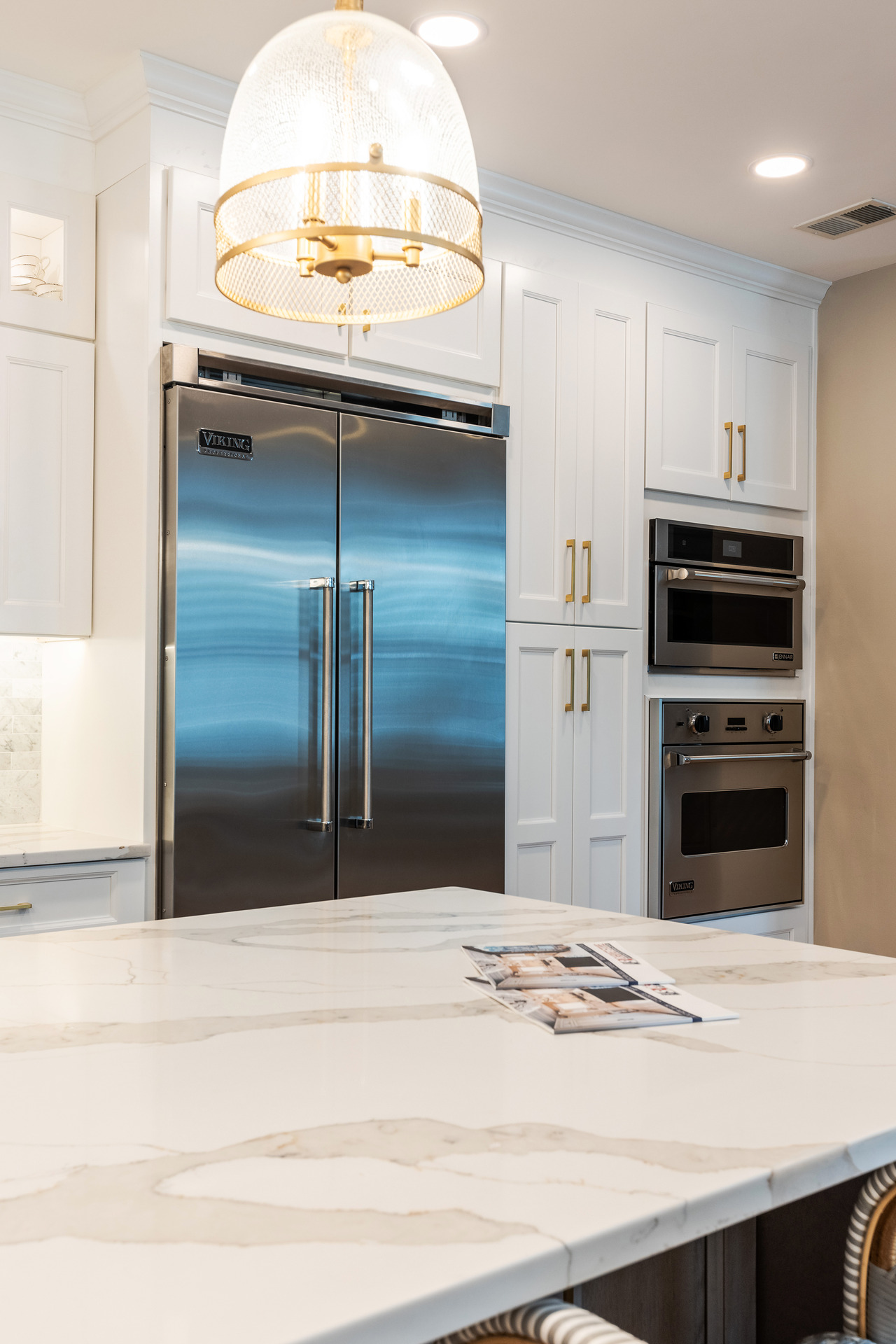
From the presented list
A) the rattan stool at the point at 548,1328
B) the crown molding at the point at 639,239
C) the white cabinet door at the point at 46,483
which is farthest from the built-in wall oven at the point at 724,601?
the rattan stool at the point at 548,1328

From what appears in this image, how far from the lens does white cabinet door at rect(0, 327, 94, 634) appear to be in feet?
8.92

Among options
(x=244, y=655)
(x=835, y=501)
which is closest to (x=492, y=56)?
(x=244, y=655)

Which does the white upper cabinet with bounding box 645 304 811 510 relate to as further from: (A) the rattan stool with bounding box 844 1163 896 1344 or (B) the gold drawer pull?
(A) the rattan stool with bounding box 844 1163 896 1344

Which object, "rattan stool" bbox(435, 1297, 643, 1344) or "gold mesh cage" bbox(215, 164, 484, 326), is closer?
"rattan stool" bbox(435, 1297, 643, 1344)

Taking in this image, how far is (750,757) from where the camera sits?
12.3ft

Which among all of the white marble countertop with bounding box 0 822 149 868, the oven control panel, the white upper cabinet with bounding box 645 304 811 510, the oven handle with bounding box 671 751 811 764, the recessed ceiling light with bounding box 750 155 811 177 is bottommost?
the white marble countertop with bounding box 0 822 149 868

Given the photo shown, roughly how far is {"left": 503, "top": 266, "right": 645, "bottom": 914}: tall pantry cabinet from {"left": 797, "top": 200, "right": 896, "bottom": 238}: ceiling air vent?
22.5 inches

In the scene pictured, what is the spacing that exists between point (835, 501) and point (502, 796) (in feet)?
5.61

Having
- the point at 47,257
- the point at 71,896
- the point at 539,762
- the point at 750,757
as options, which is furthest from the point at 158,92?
the point at 750,757

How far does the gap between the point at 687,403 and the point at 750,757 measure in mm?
1142

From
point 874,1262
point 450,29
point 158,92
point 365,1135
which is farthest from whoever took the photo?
point 158,92

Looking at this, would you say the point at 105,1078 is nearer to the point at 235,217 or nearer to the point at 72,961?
the point at 72,961

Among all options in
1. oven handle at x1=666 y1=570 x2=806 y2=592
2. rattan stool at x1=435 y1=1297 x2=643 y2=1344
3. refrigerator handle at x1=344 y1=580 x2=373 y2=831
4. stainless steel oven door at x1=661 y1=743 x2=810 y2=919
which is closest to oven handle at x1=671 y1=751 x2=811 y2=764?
stainless steel oven door at x1=661 y1=743 x2=810 y2=919

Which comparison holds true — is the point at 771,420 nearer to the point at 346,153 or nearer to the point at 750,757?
the point at 750,757
